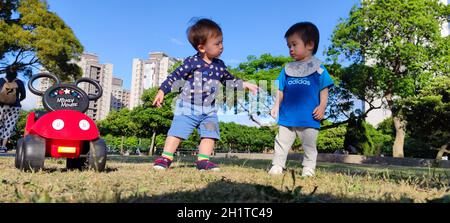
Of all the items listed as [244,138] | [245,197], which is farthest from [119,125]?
[245,197]

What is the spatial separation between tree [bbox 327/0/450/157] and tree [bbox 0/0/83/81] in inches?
566

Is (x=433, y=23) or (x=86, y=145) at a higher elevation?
(x=433, y=23)

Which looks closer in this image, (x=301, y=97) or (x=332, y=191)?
(x=332, y=191)

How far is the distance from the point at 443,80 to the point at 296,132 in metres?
13.3

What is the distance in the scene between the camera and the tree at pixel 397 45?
20.5 m

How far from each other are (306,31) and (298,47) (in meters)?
0.19

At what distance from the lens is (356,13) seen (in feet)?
71.7

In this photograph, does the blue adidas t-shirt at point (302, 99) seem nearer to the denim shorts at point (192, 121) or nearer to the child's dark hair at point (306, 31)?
the child's dark hair at point (306, 31)

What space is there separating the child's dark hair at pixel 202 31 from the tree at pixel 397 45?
17685 mm

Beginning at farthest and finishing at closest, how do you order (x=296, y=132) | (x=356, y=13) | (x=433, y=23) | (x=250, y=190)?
(x=356, y=13), (x=433, y=23), (x=296, y=132), (x=250, y=190)

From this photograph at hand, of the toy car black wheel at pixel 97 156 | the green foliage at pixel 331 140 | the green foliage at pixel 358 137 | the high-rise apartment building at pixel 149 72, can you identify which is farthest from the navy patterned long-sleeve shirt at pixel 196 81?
the high-rise apartment building at pixel 149 72

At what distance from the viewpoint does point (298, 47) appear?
14.0 ft

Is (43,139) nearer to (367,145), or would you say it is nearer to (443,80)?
(443,80)
